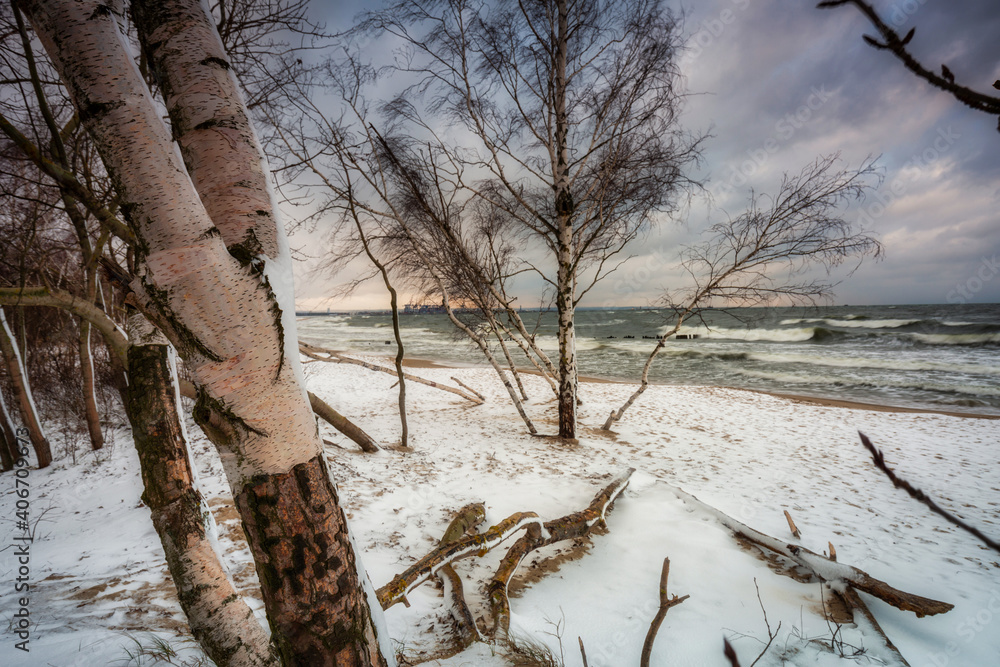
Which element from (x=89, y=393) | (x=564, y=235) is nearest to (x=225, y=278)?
(x=564, y=235)

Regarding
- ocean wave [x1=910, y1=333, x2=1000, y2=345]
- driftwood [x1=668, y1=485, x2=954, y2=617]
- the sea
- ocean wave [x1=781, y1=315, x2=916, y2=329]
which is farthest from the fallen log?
ocean wave [x1=781, y1=315, x2=916, y2=329]

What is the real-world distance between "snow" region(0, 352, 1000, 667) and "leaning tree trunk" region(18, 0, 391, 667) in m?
1.08

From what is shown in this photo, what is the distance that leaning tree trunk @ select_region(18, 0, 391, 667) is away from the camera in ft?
4.33

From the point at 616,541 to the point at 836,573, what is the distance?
1.51 meters

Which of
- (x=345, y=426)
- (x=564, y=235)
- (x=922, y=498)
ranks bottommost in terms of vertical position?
(x=345, y=426)

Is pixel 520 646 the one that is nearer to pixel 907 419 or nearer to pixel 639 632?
pixel 639 632

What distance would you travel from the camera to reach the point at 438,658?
2254 millimetres

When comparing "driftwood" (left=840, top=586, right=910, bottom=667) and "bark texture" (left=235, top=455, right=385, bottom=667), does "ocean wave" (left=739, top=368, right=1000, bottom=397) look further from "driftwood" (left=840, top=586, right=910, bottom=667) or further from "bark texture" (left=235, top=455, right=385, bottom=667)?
"bark texture" (left=235, top=455, right=385, bottom=667)

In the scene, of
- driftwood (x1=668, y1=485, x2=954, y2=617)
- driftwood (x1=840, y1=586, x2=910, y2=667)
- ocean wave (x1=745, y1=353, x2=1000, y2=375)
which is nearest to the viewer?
driftwood (x1=840, y1=586, x2=910, y2=667)

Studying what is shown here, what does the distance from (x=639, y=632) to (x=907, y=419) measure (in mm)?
10126

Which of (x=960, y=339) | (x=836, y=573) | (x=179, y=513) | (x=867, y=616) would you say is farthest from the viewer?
(x=960, y=339)

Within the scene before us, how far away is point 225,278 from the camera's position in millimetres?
1375

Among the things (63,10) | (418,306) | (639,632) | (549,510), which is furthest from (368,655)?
(418,306)

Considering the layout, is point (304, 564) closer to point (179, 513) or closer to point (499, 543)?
point (179, 513)
